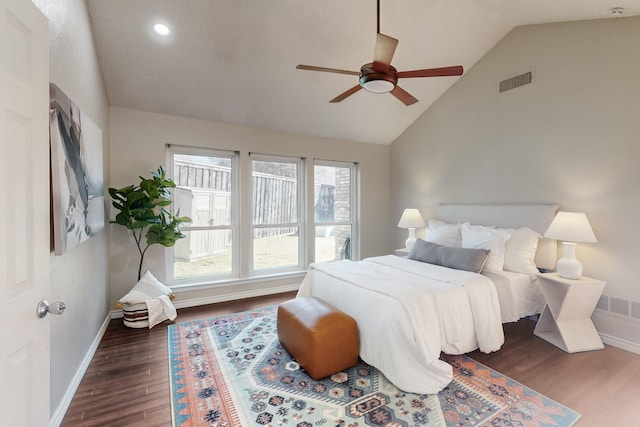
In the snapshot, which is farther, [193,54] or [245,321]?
[245,321]

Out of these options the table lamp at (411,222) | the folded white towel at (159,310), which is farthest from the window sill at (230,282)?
the table lamp at (411,222)

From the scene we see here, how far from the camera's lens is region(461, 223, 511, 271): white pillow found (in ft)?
10.3

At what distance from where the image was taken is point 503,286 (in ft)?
9.14

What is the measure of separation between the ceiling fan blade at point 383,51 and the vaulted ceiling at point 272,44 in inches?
41.2

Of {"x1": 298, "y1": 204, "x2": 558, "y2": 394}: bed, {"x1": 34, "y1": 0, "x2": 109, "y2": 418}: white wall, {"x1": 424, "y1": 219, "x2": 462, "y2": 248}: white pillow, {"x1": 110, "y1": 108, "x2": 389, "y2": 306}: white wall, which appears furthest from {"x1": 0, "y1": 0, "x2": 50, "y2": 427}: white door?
{"x1": 424, "y1": 219, "x2": 462, "y2": 248}: white pillow

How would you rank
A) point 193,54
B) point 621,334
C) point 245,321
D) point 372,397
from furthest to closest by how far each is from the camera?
point 245,321 → point 193,54 → point 621,334 → point 372,397

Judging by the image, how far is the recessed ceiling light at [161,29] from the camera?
269 cm

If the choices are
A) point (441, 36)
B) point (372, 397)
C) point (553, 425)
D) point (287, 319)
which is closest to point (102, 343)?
point (287, 319)

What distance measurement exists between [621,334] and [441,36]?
11.6ft

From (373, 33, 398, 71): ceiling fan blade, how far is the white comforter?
5.73 ft

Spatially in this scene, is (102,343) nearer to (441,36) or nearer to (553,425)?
(553,425)

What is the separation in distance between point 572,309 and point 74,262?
4.23 metres

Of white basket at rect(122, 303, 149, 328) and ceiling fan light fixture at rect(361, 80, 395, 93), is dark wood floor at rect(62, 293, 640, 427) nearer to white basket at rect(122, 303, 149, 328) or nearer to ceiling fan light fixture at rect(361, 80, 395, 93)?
white basket at rect(122, 303, 149, 328)

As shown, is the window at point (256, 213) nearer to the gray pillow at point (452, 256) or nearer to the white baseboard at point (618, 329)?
the gray pillow at point (452, 256)
